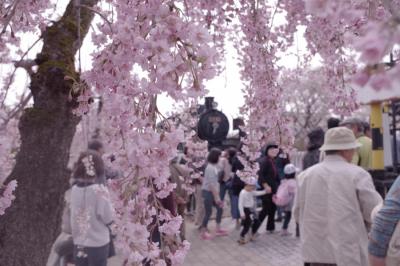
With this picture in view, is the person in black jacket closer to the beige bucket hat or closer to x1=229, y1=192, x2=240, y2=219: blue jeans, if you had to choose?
x1=229, y1=192, x2=240, y2=219: blue jeans

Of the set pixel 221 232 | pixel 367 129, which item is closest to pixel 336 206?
pixel 367 129

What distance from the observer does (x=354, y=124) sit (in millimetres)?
Result: 5566

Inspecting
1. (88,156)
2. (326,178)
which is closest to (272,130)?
(326,178)

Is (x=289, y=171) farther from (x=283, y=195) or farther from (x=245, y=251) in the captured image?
(x=245, y=251)

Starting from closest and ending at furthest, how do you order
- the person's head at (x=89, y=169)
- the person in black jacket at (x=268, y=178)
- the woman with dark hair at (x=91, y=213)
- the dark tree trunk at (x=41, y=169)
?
the dark tree trunk at (x=41, y=169) < the person's head at (x=89, y=169) < the woman with dark hair at (x=91, y=213) < the person in black jacket at (x=268, y=178)

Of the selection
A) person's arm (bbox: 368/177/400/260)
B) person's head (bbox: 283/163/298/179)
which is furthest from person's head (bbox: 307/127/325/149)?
person's arm (bbox: 368/177/400/260)

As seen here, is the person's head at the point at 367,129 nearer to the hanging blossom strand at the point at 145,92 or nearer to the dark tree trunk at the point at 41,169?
the dark tree trunk at the point at 41,169

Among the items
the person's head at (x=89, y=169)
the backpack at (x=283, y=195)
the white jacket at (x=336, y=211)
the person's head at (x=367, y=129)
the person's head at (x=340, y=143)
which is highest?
the person's head at (x=367, y=129)

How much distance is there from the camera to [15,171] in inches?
113

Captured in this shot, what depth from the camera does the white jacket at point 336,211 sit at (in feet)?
10.2

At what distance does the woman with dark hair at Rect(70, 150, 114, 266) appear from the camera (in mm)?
4160

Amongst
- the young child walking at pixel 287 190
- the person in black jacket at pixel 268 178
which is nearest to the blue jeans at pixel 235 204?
the person in black jacket at pixel 268 178

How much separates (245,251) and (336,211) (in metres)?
4.19

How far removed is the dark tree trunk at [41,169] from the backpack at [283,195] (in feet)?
15.8
